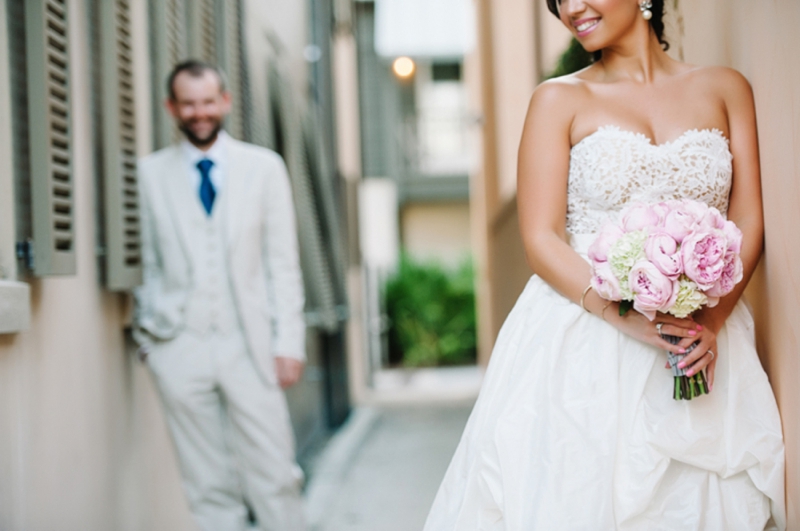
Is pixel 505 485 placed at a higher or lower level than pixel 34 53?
lower

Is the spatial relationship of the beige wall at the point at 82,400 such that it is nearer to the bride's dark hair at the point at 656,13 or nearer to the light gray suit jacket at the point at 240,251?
the light gray suit jacket at the point at 240,251

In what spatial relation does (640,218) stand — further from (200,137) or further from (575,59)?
(200,137)

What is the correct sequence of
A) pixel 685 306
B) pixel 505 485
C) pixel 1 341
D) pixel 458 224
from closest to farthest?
1. pixel 685 306
2. pixel 505 485
3. pixel 1 341
4. pixel 458 224

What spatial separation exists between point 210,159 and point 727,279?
238cm

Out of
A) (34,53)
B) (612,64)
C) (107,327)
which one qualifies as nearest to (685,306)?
(612,64)

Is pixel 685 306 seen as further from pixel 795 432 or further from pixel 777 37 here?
pixel 777 37

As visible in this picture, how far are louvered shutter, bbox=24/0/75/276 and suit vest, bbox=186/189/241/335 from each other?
607 mm

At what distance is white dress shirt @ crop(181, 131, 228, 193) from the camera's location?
142 inches

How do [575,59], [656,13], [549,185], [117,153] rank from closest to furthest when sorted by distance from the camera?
[549,185], [656,13], [575,59], [117,153]

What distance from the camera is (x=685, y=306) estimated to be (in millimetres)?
1764

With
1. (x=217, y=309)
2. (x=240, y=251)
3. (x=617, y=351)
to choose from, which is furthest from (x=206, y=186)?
(x=617, y=351)

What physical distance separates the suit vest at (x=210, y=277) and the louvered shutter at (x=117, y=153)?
0.83 feet

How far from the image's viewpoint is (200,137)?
362cm

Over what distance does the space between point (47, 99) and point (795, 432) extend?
7.54 ft
